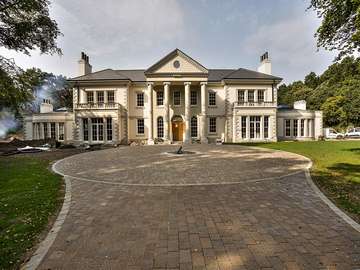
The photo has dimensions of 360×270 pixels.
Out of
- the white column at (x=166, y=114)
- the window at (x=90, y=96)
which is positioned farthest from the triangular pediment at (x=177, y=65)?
the window at (x=90, y=96)

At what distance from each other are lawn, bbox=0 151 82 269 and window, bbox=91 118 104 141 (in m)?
18.8

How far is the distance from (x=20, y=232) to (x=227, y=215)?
428 cm

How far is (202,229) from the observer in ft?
14.4

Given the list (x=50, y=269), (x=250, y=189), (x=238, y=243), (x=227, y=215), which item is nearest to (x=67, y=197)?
(x=50, y=269)

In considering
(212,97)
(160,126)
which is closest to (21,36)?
(160,126)

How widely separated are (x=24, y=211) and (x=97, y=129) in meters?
23.5

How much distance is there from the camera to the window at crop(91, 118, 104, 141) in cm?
2783

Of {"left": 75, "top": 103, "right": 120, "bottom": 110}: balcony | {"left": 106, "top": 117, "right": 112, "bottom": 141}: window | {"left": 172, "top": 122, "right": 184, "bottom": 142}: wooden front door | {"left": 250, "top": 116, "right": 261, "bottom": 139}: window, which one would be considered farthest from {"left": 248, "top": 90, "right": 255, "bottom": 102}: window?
{"left": 106, "top": 117, "right": 112, "bottom": 141}: window

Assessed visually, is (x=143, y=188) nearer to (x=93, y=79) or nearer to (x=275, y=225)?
(x=275, y=225)

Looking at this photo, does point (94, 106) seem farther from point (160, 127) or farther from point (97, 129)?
point (160, 127)

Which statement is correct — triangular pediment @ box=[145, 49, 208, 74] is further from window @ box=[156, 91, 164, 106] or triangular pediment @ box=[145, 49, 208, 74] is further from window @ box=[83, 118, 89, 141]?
window @ box=[83, 118, 89, 141]

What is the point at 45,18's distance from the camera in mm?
15344

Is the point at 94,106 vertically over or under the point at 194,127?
over

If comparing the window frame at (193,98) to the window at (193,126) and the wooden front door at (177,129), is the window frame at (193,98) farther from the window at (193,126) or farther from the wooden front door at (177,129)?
the wooden front door at (177,129)
